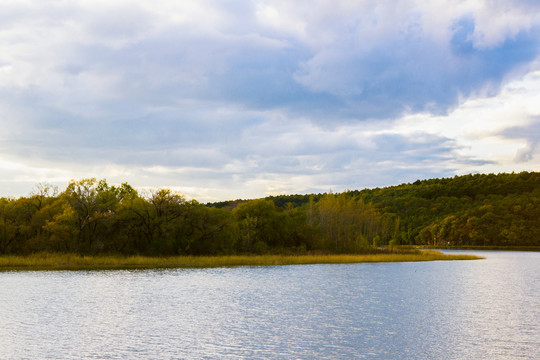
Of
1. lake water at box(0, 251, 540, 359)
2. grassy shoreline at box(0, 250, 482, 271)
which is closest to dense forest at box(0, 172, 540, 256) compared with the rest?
grassy shoreline at box(0, 250, 482, 271)

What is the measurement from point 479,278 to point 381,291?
831 inches

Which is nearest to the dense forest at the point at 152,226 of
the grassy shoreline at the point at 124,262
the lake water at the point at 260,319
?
the grassy shoreline at the point at 124,262

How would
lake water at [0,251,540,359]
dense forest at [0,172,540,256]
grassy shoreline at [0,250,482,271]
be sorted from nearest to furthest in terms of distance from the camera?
lake water at [0,251,540,359] < grassy shoreline at [0,250,482,271] < dense forest at [0,172,540,256]

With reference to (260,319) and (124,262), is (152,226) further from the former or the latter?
(260,319)

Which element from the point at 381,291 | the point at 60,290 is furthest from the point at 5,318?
the point at 381,291

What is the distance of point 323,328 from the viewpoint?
89.8 feet

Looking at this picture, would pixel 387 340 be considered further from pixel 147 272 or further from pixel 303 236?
pixel 303 236

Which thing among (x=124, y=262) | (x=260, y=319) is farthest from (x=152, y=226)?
(x=260, y=319)

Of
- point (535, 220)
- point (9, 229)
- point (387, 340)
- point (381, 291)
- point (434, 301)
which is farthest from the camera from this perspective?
point (535, 220)

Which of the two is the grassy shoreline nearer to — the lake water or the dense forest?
the dense forest

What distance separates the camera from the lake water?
22312 millimetres

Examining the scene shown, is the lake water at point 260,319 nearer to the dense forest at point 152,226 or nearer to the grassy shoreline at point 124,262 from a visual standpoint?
the grassy shoreline at point 124,262

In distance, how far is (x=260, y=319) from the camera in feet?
97.7

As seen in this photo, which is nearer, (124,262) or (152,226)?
(124,262)
